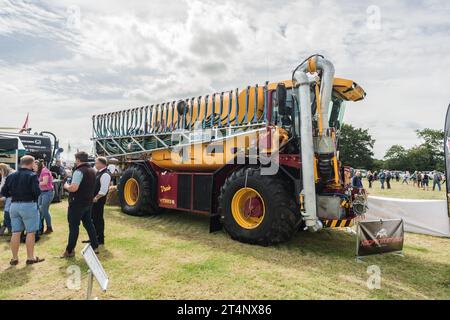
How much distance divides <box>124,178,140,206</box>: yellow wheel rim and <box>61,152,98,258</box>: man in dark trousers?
4105 millimetres

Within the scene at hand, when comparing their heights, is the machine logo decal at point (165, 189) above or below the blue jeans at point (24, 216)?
above

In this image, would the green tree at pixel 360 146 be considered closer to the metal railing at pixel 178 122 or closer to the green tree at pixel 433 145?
the green tree at pixel 433 145

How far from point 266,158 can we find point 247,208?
1.12 meters

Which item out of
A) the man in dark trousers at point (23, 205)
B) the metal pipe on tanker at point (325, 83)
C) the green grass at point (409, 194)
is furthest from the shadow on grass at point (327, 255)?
the green grass at point (409, 194)

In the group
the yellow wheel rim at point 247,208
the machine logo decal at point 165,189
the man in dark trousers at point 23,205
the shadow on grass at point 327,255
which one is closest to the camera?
the shadow on grass at point 327,255

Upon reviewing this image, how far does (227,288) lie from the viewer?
171 inches

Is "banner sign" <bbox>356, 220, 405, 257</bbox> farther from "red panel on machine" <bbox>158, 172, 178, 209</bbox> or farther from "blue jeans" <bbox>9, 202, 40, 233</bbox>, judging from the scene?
"blue jeans" <bbox>9, 202, 40, 233</bbox>

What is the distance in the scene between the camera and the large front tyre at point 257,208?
233 inches

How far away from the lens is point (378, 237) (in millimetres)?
5785

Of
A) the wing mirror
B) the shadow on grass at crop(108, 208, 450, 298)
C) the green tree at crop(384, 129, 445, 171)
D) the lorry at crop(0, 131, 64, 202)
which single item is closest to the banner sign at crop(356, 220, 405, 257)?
the shadow on grass at crop(108, 208, 450, 298)

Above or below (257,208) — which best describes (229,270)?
below

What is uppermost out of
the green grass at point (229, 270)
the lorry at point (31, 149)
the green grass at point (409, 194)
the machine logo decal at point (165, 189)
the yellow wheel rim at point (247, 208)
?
the lorry at point (31, 149)

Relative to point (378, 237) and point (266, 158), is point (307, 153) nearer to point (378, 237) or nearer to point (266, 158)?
point (266, 158)

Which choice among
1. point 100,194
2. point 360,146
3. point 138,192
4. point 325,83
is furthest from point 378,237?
point 360,146
